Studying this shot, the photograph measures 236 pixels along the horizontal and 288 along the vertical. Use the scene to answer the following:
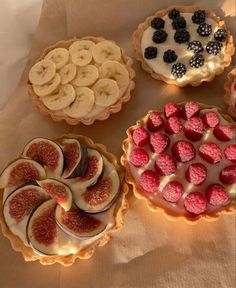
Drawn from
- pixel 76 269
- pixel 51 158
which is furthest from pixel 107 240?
pixel 51 158

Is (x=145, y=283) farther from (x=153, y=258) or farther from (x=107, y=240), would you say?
(x=107, y=240)

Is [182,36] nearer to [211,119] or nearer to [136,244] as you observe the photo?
[211,119]

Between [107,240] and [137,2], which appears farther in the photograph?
[137,2]

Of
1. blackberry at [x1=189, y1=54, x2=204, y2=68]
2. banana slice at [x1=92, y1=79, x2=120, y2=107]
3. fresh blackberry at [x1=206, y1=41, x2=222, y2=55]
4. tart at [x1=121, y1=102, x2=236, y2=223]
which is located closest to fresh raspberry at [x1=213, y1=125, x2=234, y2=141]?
tart at [x1=121, y1=102, x2=236, y2=223]

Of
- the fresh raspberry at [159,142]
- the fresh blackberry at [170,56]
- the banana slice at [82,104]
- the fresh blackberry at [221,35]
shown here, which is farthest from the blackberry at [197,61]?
the banana slice at [82,104]

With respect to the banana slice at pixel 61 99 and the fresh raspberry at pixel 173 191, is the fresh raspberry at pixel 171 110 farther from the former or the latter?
the banana slice at pixel 61 99

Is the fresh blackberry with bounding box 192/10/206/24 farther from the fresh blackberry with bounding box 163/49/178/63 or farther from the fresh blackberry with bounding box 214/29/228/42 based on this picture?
the fresh blackberry with bounding box 163/49/178/63
